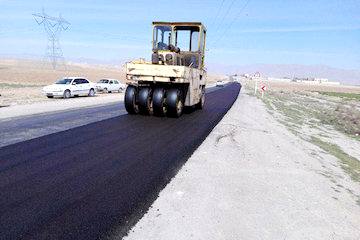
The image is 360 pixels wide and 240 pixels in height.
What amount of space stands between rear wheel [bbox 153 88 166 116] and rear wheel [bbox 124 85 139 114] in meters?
0.92

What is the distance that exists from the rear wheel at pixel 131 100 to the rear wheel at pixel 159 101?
92cm

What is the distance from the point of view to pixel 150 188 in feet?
22.0

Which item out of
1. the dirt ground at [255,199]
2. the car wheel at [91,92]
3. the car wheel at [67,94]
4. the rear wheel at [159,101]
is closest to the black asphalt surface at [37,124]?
the rear wheel at [159,101]

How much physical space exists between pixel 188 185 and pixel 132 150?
2.91 meters

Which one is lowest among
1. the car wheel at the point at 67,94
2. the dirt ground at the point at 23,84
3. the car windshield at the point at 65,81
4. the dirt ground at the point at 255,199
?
the dirt ground at the point at 23,84

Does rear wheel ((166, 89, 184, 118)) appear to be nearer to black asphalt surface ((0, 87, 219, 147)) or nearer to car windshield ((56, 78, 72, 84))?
black asphalt surface ((0, 87, 219, 147))

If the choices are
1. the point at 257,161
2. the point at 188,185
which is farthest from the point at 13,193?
the point at 257,161

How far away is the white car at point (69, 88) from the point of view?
90.8 feet

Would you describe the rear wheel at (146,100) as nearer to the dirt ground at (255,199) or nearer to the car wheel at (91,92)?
the dirt ground at (255,199)

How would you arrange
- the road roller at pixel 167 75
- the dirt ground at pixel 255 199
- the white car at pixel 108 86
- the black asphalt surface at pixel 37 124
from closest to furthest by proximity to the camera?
1. the dirt ground at pixel 255 199
2. the black asphalt surface at pixel 37 124
3. the road roller at pixel 167 75
4. the white car at pixel 108 86

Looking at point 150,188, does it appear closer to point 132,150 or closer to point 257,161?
point 132,150

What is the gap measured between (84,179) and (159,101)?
964 centimetres

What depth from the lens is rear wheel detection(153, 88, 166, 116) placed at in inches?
645

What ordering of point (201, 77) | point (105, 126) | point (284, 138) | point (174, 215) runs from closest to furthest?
point (174, 215), point (105, 126), point (284, 138), point (201, 77)
